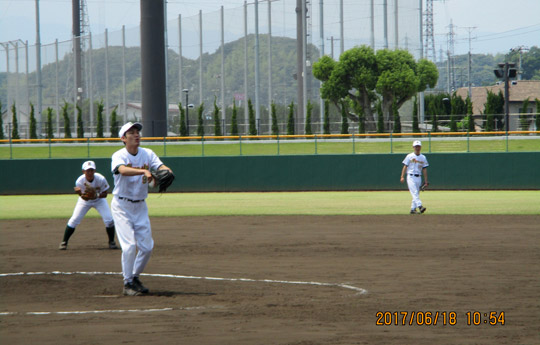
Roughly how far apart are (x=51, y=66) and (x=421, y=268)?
7111 centimetres

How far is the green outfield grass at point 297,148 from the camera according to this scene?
33062 millimetres

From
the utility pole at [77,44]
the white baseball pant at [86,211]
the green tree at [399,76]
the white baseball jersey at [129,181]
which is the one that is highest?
the utility pole at [77,44]

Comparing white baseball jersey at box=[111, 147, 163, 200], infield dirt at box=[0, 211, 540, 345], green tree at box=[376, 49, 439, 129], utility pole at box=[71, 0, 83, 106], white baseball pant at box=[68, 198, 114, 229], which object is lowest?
infield dirt at box=[0, 211, 540, 345]

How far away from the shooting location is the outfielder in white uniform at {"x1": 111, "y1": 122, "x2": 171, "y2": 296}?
878cm

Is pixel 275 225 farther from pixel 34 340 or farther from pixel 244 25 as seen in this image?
pixel 244 25

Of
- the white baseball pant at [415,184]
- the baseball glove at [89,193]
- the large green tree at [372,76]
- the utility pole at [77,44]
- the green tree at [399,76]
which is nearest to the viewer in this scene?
the baseball glove at [89,193]

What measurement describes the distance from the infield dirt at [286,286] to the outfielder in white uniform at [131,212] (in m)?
0.35

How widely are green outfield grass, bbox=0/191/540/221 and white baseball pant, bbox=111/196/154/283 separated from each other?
12.2 m

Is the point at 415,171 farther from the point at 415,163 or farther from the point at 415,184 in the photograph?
the point at 415,184

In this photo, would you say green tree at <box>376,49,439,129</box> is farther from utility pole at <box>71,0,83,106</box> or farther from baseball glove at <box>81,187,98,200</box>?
baseball glove at <box>81,187,98,200</box>

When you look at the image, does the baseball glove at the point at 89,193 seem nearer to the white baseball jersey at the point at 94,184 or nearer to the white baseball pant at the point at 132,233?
the white baseball jersey at the point at 94,184

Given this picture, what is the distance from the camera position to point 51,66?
7569cm

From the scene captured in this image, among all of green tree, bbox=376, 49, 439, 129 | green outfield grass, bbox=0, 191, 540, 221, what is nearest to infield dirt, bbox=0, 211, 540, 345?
green outfield grass, bbox=0, 191, 540, 221

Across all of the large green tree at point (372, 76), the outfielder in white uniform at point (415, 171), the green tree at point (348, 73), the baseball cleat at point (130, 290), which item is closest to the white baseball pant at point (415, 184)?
the outfielder in white uniform at point (415, 171)
